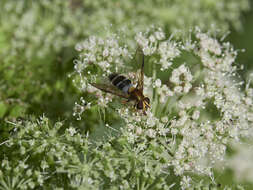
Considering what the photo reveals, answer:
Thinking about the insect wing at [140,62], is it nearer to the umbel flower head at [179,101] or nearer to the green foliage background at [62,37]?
the umbel flower head at [179,101]

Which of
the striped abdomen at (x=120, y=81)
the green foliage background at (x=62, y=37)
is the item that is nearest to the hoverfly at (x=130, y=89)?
the striped abdomen at (x=120, y=81)

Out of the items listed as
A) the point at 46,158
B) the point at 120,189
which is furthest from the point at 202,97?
the point at 46,158

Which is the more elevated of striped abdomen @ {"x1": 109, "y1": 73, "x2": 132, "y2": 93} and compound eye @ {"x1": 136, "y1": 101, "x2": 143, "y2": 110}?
striped abdomen @ {"x1": 109, "y1": 73, "x2": 132, "y2": 93}

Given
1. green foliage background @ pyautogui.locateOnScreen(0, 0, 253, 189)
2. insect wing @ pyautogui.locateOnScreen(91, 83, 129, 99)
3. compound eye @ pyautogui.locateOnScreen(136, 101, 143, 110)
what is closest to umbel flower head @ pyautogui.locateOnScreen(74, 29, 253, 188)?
compound eye @ pyautogui.locateOnScreen(136, 101, 143, 110)

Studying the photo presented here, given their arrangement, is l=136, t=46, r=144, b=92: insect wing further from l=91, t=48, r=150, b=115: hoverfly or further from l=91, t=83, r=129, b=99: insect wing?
l=91, t=83, r=129, b=99: insect wing

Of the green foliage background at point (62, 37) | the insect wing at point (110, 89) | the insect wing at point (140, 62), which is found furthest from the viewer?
the green foliage background at point (62, 37)
